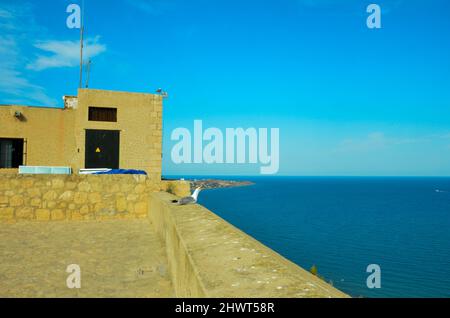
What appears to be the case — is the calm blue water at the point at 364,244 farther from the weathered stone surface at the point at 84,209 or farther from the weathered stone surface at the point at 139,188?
the weathered stone surface at the point at 84,209

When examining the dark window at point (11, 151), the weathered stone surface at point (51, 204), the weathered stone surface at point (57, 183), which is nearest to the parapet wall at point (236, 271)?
the weathered stone surface at point (57, 183)

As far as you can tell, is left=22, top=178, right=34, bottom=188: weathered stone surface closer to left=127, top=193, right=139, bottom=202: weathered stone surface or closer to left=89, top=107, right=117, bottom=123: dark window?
left=127, top=193, right=139, bottom=202: weathered stone surface

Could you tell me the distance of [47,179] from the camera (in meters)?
9.12

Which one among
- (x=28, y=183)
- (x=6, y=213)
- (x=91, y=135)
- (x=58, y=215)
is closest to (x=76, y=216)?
(x=58, y=215)

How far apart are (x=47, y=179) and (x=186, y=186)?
654 cm

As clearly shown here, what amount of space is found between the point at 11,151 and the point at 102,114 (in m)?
4.83

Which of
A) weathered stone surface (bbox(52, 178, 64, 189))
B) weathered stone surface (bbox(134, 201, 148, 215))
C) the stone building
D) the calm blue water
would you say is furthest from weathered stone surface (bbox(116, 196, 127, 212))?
the calm blue water

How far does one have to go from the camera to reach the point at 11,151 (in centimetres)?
1641

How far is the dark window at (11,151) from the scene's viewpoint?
1634cm

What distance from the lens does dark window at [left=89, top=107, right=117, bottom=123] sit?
16625 mm

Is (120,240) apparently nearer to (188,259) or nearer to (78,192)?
(78,192)

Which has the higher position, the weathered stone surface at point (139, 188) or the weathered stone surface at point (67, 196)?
the weathered stone surface at point (139, 188)

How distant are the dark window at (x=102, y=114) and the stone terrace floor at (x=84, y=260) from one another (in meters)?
8.82
